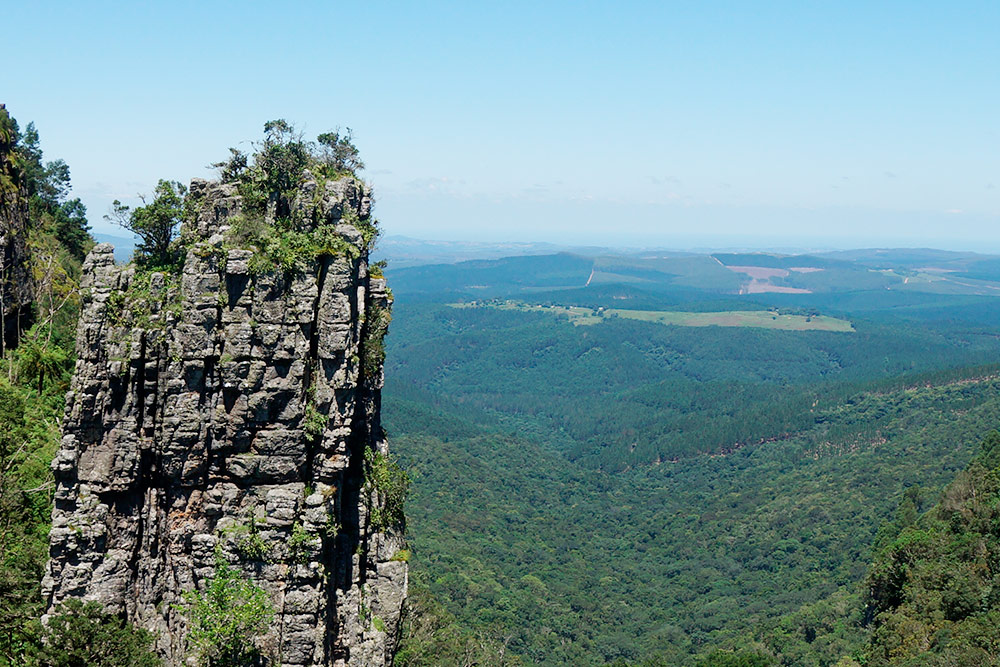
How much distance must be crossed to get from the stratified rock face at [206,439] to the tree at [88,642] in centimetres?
59

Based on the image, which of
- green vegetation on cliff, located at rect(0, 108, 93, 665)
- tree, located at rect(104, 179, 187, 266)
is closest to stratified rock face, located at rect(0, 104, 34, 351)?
green vegetation on cliff, located at rect(0, 108, 93, 665)

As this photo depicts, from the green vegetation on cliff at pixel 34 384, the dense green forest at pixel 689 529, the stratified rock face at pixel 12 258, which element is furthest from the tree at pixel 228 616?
the stratified rock face at pixel 12 258

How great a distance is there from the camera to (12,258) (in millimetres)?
43219

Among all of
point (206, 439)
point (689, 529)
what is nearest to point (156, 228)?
point (206, 439)

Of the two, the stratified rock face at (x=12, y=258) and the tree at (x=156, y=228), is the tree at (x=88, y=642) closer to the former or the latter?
the tree at (x=156, y=228)

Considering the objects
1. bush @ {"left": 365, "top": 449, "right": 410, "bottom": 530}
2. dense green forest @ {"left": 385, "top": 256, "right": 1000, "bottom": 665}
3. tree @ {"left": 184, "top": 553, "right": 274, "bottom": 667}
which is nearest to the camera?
tree @ {"left": 184, "top": 553, "right": 274, "bottom": 667}

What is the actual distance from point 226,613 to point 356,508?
5162 millimetres

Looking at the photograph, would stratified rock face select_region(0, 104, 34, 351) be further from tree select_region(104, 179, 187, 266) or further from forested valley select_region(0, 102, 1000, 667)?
tree select_region(104, 179, 187, 266)

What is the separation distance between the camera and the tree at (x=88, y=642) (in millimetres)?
21000

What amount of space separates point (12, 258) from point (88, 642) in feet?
99.6

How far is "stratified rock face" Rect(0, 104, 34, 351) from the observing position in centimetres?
4203

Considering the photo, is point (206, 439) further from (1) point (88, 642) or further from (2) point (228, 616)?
(1) point (88, 642)

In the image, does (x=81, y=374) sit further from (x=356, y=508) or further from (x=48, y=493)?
(x=48, y=493)

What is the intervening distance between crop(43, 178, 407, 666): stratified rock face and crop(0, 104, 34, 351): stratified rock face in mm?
23182
